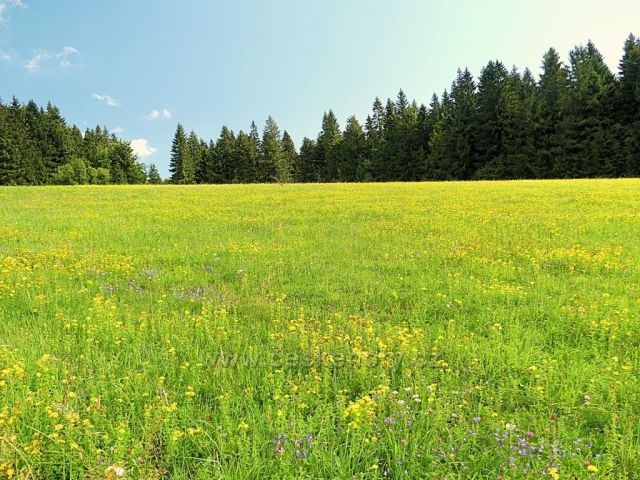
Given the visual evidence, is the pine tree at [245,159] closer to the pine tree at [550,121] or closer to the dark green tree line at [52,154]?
the dark green tree line at [52,154]

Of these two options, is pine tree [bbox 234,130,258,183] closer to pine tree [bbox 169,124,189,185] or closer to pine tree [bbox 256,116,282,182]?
pine tree [bbox 256,116,282,182]

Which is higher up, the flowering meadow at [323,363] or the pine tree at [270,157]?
the pine tree at [270,157]

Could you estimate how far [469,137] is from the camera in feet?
224

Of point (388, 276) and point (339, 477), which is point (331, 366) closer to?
point (339, 477)

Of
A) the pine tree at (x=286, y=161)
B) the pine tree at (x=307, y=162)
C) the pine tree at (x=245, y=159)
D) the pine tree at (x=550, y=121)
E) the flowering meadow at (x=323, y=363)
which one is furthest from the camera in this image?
the pine tree at (x=307, y=162)

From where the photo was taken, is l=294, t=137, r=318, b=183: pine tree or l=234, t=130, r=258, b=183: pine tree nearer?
l=234, t=130, r=258, b=183: pine tree

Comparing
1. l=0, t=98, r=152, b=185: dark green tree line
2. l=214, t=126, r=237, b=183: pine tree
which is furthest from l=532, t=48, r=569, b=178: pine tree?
l=0, t=98, r=152, b=185: dark green tree line

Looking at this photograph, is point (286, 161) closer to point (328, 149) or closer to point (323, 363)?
point (328, 149)

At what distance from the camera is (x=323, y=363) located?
405 cm

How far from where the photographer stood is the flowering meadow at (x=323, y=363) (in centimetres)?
278

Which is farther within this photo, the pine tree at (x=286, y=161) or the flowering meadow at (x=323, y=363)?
the pine tree at (x=286, y=161)

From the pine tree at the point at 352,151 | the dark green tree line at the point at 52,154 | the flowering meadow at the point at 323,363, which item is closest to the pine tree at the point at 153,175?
the dark green tree line at the point at 52,154

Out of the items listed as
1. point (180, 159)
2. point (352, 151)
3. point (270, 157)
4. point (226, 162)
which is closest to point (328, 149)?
point (352, 151)

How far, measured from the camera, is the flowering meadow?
2.78 m
